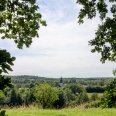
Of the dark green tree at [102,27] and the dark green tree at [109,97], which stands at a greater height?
the dark green tree at [102,27]

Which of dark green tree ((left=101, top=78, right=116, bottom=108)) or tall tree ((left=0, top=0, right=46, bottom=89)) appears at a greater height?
tall tree ((left=0, top=0, right=46, bottom=89))

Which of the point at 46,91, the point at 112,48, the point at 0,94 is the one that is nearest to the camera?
the point at 0,94

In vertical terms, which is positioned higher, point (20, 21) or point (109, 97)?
point (20, 21)

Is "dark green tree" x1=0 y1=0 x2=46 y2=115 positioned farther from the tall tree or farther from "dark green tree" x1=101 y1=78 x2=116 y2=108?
"dark green tree" x1=101 y1=78 x2=116 y2=108

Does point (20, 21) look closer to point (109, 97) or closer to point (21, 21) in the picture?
point (21, 21)

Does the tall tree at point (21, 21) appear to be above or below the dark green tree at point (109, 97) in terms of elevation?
above

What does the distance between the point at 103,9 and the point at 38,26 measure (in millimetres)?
1956

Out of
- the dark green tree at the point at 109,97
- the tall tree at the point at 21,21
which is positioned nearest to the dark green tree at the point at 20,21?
the tall tree at the point at 21,21

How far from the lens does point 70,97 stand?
89.8m

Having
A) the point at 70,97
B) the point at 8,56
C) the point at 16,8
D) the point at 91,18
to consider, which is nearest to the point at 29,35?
the point at 16,8

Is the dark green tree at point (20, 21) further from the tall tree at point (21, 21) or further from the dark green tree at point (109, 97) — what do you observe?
the dark green tree at point (109, 97)

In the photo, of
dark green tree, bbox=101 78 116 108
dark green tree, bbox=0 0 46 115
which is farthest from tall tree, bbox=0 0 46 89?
dark green tree, bbox=101 78 116 108

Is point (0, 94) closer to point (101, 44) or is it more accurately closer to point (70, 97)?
point (101, 44)

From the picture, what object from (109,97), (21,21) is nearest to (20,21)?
(21,21)
